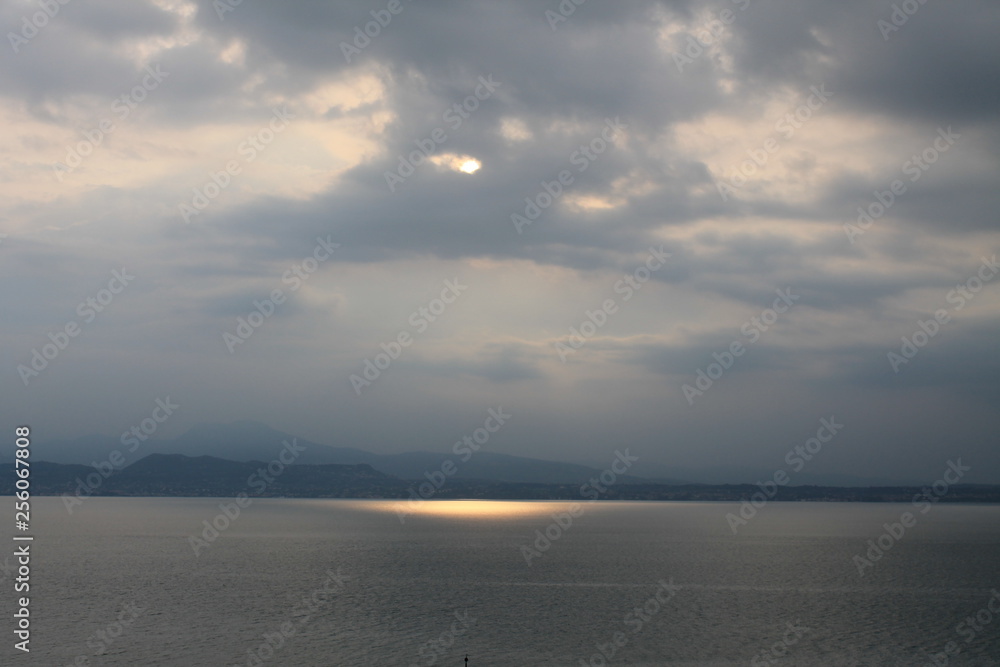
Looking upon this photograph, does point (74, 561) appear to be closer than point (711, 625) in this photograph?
No

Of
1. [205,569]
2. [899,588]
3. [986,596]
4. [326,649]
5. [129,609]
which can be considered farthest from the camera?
[205,569]

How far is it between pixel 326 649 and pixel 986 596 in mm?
100178

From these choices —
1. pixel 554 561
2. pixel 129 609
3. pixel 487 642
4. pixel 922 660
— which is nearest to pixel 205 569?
pixel 129 609

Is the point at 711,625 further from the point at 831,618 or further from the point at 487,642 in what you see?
the point at 487,642

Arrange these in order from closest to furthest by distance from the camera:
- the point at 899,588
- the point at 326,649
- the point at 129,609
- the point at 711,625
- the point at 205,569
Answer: the point at 326,649
the point at 711,625
the point at 129,609
the point at 899,588
the point at 205,569

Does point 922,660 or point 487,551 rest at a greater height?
point 922,660

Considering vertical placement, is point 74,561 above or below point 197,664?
below

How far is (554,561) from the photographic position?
16162 cm

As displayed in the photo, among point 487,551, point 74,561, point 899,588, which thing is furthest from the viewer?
point 487,551

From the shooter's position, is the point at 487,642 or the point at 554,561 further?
the point at 554,561

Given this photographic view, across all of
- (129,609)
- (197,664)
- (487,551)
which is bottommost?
(487,551)

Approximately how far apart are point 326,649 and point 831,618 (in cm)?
6232

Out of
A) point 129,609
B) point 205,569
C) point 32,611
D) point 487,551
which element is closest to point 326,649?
point 129,609

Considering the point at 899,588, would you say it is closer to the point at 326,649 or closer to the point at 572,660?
the point at 572,660
